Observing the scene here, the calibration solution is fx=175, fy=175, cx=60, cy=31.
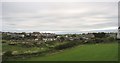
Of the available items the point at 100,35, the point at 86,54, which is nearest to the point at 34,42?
the point at 86,54

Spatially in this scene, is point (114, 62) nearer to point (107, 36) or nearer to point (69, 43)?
point (69, 43)

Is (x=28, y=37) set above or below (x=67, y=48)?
above

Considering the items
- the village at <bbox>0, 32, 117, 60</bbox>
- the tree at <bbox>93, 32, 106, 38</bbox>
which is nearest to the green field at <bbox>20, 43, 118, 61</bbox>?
the village at <bbox>0, 32, 117, 60</bbox>

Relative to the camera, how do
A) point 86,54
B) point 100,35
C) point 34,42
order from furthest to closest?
point 100,35
point 86,54
point 34,42

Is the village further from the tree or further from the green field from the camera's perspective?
the tree

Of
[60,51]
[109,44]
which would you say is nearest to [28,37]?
[60,51]

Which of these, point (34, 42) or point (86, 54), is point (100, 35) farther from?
Result: point (34, 42)

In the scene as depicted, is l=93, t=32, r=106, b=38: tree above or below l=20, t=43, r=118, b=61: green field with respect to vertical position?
above

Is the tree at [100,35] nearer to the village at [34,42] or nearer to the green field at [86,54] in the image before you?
the green field at [86,54]
